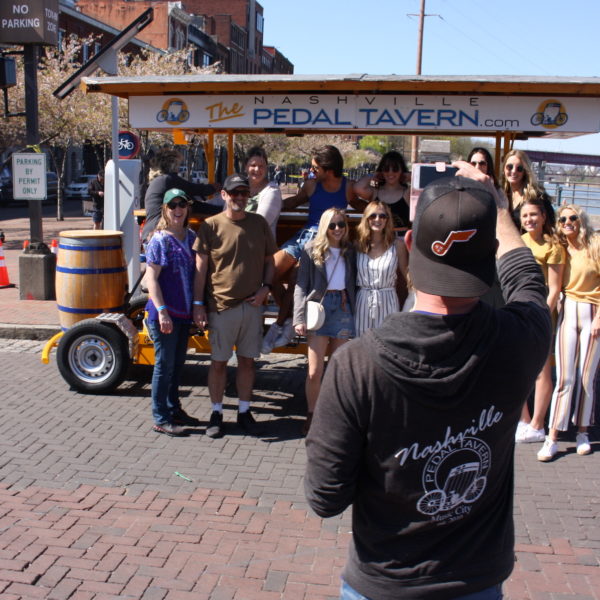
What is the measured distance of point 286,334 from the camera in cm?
600

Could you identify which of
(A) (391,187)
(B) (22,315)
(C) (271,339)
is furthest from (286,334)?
(B) (22,315)

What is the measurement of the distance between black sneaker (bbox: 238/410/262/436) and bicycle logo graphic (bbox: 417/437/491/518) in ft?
13.2

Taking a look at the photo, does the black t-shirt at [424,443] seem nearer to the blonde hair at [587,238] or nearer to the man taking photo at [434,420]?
the man taking photo at [434,420]

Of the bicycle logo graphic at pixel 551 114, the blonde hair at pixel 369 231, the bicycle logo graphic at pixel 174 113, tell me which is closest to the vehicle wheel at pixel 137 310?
the bicycle logo graphic at pixel 174 113

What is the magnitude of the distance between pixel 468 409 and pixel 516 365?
17 cm

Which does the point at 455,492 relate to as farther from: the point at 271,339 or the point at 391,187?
the point at 391,187

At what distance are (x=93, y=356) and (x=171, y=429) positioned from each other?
1404mm

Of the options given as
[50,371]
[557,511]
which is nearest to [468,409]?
[557,511]

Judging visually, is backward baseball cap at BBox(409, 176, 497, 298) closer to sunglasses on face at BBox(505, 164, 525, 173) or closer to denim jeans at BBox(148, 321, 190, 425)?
denim jeans at BBox(148, 321, 190, 425)

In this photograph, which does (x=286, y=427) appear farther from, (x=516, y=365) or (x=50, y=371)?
(x=516, y=365)

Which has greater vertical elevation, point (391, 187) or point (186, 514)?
point (391, 187)

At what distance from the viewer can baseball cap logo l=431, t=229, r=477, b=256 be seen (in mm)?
1657

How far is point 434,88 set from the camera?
621 centimetres

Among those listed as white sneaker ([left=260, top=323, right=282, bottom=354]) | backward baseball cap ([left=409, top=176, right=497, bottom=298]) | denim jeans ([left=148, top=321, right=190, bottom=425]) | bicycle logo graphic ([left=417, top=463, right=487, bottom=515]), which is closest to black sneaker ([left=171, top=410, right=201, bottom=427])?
denim jeans ([left=148, top=321, right=190, bottom=425])
